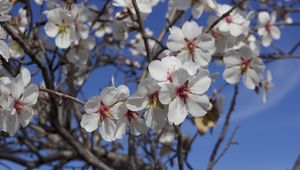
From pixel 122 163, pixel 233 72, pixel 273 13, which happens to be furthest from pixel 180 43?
pixel 122 163

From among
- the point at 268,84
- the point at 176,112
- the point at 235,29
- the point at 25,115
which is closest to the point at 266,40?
the point at 268,84

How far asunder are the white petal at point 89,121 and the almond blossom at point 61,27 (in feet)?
2.46

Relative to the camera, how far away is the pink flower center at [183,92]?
1.49 metres

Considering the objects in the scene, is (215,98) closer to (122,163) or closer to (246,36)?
(246,36)

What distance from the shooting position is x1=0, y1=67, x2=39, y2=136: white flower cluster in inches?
58.0

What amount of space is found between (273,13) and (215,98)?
70cm

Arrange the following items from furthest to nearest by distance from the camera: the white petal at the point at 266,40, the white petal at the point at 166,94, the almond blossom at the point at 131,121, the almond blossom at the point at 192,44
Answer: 1. the white petal at the point at 266,40
2. the almond blossom at the point at 192,44
3. the almond blossom at the point at 131,121
4. the white petal at the point at 166,94

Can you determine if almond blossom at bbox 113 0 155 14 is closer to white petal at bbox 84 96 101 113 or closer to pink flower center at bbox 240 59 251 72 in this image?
pink flower center at bbox 240 59 251 72

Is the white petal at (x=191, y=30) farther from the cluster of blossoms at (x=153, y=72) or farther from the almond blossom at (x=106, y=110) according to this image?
the almond blossom at (x=106, y=110)

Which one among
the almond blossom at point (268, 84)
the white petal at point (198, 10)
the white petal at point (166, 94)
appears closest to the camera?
the white petal at point (166, 94)

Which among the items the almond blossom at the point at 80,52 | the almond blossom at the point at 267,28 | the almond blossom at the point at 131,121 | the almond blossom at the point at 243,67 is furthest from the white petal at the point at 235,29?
the almond blossom at the point at 131,121

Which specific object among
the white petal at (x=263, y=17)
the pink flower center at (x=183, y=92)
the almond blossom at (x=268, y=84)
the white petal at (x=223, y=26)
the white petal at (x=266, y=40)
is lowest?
the almond blossom at (x=268, y=84)

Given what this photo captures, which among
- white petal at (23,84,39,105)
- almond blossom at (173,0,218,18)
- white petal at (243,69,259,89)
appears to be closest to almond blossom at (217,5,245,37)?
almond blossom at (173,0,218,18)

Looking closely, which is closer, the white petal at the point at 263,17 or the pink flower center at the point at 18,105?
the pink flower center at the point at 18,105
